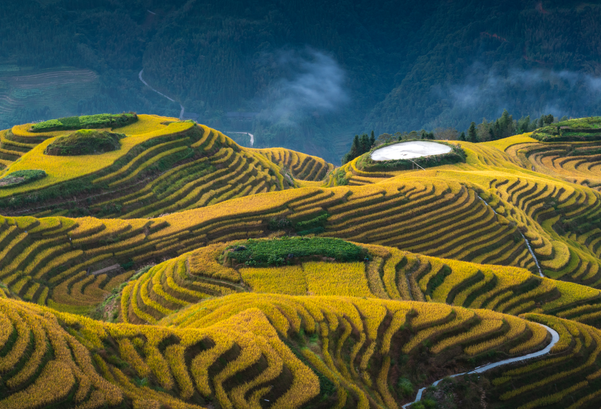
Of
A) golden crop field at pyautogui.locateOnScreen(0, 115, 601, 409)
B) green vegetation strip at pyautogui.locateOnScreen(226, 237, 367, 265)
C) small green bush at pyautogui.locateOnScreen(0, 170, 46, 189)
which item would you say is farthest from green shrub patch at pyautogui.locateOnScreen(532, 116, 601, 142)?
small green bush at pyautogui.locateOnScreen(0, 170, 46, 189)

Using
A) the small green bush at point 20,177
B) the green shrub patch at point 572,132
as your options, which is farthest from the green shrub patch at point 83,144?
the green shrub patch at point 572,132

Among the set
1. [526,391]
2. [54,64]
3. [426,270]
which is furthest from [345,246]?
[54,64]

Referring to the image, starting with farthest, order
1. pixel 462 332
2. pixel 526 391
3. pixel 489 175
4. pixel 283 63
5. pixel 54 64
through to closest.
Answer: pixel 283 63 < pixel 54 64 < pixel 489 175 < pixel 462 332 < pixel 526 391

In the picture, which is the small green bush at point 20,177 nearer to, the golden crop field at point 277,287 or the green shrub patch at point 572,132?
the golden crop field at point 277,287

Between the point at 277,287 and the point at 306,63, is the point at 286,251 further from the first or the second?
the point at 306,63

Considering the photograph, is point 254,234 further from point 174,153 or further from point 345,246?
point 174,153

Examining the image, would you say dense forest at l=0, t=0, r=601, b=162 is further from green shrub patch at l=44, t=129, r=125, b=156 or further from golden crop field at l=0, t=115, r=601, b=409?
golden crop field at l=0, t=115, r=601, b=409
